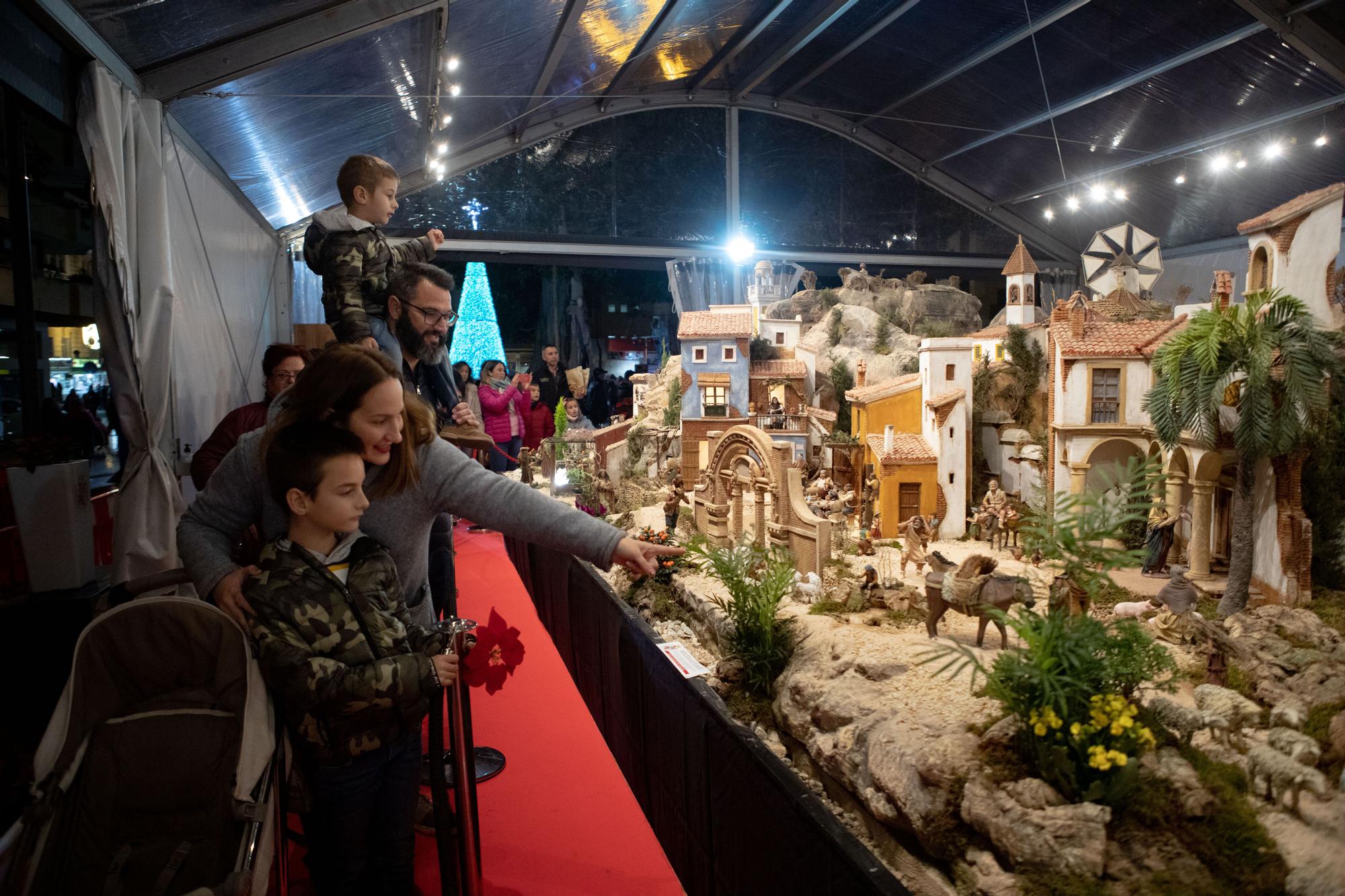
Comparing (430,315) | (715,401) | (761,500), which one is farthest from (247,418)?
(715,401)

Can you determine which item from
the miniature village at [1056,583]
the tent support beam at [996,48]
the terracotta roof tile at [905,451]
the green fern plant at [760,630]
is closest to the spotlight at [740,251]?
the tent support beam at [996,48]

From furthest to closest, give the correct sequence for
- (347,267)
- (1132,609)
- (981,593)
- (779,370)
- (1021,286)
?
(779,370) < (1021,286) < (1132,609) < (981,593) < (347,267)

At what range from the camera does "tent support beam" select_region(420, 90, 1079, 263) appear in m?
11.5

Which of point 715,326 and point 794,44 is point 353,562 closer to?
point 715,326

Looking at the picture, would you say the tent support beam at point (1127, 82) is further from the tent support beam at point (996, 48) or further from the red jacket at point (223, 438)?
the red jacket at point (223, 438)

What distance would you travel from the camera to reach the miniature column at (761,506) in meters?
5.69

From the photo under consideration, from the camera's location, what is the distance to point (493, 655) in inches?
72.4

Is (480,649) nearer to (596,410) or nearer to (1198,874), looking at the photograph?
(1198,874)

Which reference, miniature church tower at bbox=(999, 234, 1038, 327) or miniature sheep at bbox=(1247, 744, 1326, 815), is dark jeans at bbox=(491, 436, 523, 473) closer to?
miniature sheep at bbox=(1247, 744, 1326, 815)

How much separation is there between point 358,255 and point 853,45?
9.86 meters

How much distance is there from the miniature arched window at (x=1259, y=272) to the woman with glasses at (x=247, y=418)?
4738 millimetres

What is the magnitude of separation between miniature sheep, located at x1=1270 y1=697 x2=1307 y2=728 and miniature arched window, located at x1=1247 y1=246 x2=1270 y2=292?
7.22ft

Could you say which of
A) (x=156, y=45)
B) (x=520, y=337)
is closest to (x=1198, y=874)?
(x=156, y=45)

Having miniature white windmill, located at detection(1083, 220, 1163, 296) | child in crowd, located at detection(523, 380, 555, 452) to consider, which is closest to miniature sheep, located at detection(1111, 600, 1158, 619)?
miniature white windmill, located at detection(1083, 220, 1163, 296)
